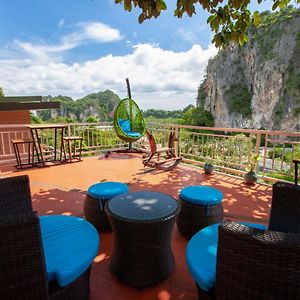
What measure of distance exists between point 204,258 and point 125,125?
559cm

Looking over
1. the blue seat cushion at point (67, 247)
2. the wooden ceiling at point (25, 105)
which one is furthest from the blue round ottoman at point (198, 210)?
the wooden ceiling at point (25, 105)

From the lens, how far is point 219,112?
42562mm

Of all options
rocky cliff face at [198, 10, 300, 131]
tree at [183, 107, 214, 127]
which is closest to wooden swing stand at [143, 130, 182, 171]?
rocky cliff face at [198, 10, 300, 131]

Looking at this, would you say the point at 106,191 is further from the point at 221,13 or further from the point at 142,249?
the point at 221,13

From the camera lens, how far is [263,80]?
114 feet

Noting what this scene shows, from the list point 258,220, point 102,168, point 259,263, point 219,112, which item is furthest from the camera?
point 219,112

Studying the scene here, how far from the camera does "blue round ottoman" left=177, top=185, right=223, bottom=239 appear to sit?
235 centimetres

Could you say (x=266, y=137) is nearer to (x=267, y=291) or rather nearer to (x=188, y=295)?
(x=188, y=295)

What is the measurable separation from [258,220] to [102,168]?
3583 millimetres

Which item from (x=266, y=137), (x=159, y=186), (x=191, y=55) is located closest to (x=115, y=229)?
(x=159, y=186)

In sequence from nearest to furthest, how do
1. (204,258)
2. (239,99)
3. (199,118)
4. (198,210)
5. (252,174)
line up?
1. (204,258)
2. (198,210)
3. (252,174)
4. (239,99)
5. (199,118)

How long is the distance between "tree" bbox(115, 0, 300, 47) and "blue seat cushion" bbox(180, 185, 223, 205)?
168cm

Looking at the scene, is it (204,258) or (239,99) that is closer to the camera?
(204,258)

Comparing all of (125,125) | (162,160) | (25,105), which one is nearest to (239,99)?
(125,125)
